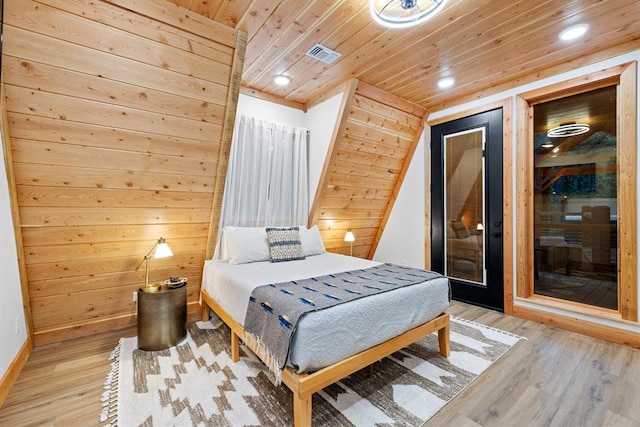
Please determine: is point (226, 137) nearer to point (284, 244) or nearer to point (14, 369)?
point (284, 244)

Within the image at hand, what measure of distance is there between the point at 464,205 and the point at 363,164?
139 cm

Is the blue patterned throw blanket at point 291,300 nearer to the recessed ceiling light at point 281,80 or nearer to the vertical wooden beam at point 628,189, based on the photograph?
the vertical wooden beam at point 628,189

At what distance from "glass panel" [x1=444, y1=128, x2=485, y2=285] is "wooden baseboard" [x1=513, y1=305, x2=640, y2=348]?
555mm

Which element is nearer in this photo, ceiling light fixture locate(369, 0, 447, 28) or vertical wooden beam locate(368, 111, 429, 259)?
ceiling light fixture locate(369, 0, 447, 28)

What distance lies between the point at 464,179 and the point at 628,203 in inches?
58.5

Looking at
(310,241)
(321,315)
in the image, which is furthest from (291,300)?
(310,241)

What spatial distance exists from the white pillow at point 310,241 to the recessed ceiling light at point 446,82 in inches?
86.7

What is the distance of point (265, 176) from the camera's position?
11.4 feet

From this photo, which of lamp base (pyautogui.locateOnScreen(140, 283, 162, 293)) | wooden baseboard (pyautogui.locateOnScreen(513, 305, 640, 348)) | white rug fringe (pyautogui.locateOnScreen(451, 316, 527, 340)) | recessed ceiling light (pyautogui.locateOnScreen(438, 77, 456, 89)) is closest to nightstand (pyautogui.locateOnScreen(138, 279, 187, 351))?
lamp base (pyautogui.locateOnScreen(140, 283, 162, 293))

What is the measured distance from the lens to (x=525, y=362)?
2.30 metres

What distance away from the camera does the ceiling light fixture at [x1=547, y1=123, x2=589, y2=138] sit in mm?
2918

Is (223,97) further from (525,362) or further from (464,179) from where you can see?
(525,362)

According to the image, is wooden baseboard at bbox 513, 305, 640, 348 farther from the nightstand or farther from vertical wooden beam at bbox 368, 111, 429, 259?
the nightstand

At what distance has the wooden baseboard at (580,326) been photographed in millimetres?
2529
